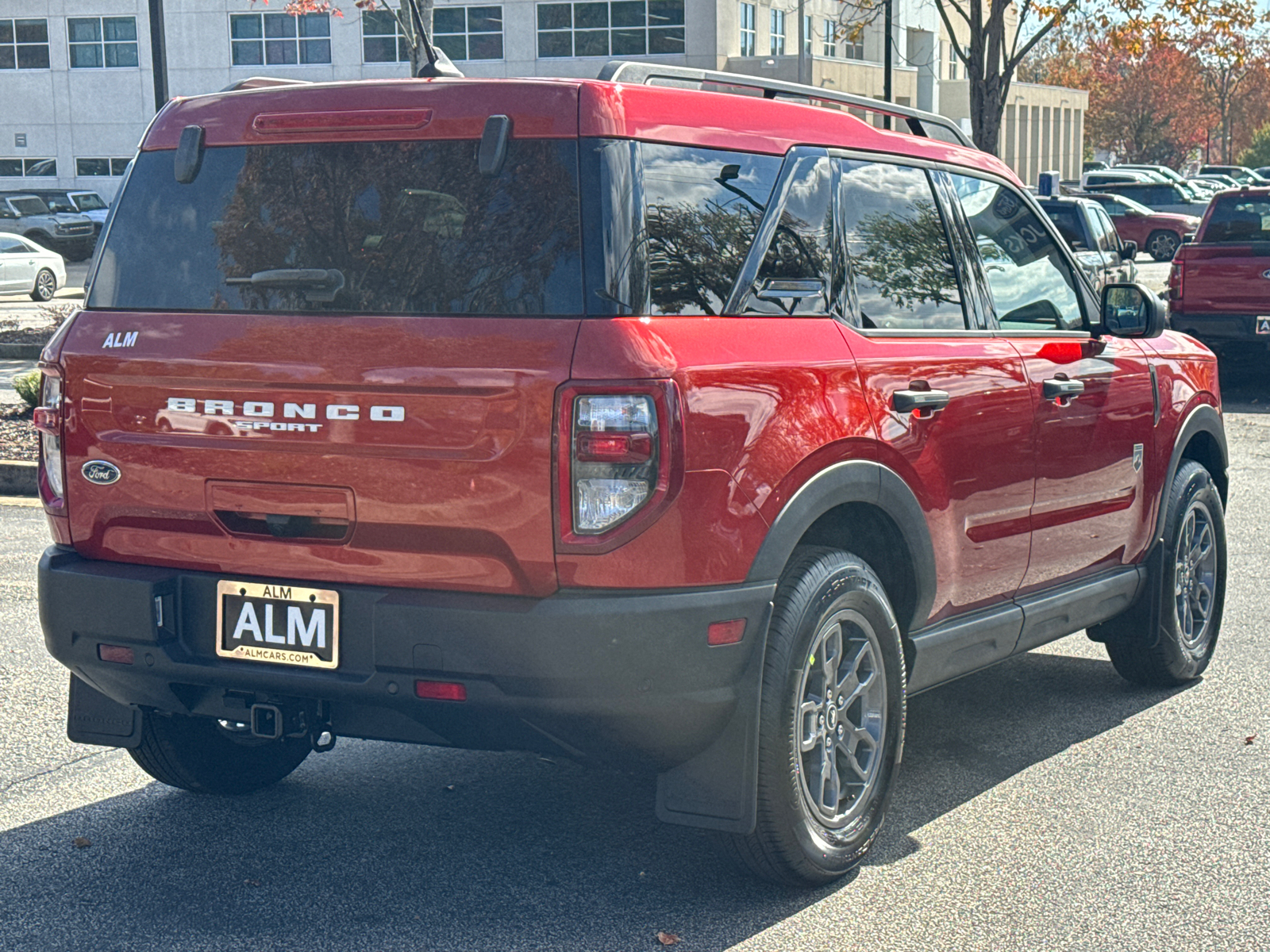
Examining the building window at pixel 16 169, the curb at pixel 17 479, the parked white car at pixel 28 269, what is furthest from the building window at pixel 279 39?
the curb at pixel 17 479

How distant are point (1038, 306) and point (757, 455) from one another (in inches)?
80.8

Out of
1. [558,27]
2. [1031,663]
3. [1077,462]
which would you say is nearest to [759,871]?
[1077,462]

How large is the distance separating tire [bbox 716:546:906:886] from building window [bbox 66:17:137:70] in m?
58.8

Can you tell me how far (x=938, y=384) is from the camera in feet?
15.2

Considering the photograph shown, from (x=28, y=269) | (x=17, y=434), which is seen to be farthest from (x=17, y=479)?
(x=28, y=269)

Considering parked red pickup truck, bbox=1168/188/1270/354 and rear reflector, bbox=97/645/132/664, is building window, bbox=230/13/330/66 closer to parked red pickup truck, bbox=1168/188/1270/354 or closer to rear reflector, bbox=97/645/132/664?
parked red pickup truck, bbox=1168/188/1270/354

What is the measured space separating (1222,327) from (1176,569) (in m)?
10.4

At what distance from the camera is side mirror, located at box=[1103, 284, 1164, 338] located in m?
5.73

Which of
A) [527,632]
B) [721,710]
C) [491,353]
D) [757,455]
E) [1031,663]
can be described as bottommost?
[1031,663]

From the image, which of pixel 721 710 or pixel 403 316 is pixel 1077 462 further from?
pixel 403 316

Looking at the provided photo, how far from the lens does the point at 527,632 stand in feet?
11.9

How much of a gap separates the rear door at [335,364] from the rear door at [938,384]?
42.2 inches

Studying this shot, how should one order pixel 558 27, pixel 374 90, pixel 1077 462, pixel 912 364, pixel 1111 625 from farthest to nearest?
1. pixel 558 27
2. pixel 1111 625
3. pixel 1077 462
4. pixel 912 364
5. pixel 374 90

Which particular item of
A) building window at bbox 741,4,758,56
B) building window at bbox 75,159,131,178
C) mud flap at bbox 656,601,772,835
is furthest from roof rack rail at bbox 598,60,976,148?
building window at bbox 75,159,131,178
